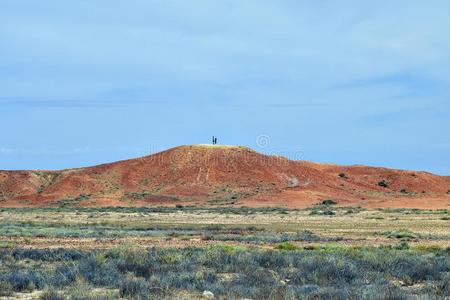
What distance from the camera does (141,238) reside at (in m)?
33.5

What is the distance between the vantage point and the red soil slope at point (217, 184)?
9100 centimetres

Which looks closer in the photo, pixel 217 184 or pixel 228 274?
pixel 228 274

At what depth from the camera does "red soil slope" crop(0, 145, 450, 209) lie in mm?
91000

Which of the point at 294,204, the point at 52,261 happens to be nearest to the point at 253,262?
the point at 52,261

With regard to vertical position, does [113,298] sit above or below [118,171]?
below

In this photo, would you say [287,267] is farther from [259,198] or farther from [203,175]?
[203,175]

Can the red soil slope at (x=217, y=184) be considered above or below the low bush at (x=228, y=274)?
above

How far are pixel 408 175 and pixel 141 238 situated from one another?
9036 centimetres

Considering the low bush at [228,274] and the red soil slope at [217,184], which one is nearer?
the low bush at [228,274]

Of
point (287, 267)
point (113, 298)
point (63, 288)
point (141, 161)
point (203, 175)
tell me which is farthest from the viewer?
point (141, 161)

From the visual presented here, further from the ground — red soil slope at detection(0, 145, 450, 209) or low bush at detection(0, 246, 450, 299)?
red soil slope at detection(0, 145, 450, 209)

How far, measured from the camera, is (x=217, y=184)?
100500mm

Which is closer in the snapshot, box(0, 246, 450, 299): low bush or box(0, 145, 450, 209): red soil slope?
box(0, 246, 450, 299): low bush

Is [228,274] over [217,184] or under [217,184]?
under
